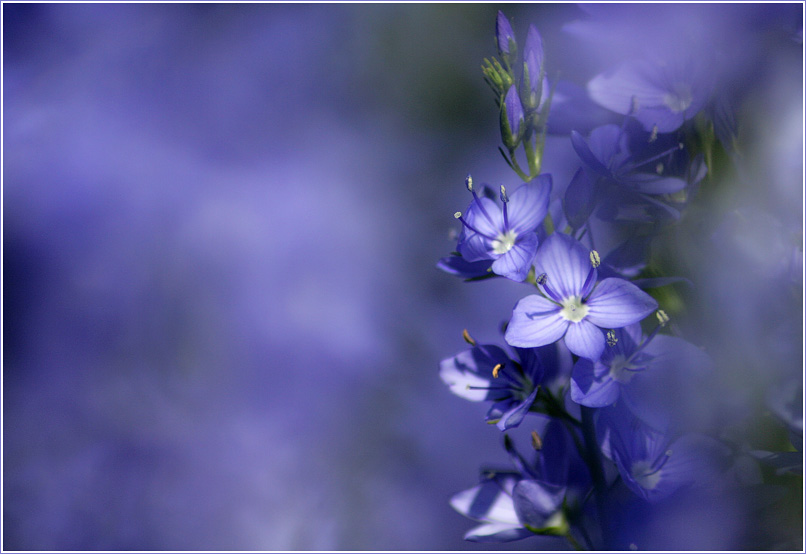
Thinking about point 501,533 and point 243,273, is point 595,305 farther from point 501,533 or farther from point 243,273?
point 243,273

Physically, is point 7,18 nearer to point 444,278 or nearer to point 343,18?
point 343,18

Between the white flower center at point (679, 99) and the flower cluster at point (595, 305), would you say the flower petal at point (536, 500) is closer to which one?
the flower cluster at point (595, 305)

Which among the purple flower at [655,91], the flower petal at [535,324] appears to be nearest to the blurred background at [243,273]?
the purple flower at [655,91]

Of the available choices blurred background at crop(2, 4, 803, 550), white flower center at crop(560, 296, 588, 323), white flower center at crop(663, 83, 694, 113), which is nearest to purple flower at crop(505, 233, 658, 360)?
white flower center at crop(560, 296, 588, 323)

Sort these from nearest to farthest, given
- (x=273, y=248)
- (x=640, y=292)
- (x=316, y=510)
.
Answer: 1. (x=640, y=292)
2. (x=316, y=510)
3. (x=273, y=248)

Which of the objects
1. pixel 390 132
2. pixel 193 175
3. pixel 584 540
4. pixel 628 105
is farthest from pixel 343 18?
pixel 584 540

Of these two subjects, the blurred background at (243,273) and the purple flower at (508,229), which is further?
the blurred background at (243,273)
